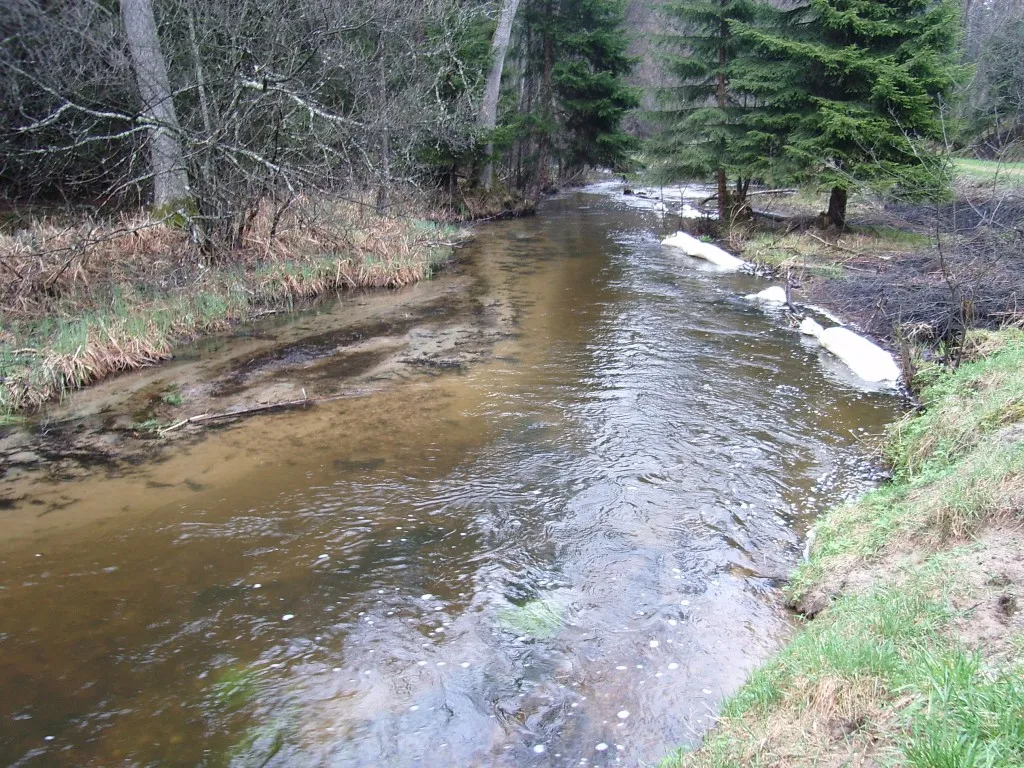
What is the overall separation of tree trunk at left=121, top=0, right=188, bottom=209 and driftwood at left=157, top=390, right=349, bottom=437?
15.8ft

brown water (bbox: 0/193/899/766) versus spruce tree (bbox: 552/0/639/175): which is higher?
spruce tree (bbox: 552/0/639/175)

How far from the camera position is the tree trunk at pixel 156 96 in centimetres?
1111

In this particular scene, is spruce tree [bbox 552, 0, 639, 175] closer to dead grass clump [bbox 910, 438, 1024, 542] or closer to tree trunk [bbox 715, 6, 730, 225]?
tree trunk [bbox 715, 6, 730, 225]

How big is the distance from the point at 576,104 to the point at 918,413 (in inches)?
762

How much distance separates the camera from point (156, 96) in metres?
11.3

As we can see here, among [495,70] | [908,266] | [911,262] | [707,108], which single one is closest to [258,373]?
[908,266]

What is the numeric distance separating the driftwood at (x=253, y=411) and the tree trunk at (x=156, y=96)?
15.8 feet

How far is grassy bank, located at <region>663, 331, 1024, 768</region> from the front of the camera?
2.62 meters

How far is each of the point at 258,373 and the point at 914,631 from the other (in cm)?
798

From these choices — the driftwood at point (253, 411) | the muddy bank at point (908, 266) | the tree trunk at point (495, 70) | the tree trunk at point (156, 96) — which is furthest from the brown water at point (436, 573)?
the tree trunk at point (495, 70)

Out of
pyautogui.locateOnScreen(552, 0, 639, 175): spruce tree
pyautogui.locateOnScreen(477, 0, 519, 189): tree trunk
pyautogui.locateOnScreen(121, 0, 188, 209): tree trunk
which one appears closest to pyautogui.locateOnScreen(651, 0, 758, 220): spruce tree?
pyautogui.locateOnScreen(552, 0, 639, 175): spruce tree

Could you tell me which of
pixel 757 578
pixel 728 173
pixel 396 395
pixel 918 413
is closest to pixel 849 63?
pixel 728 173

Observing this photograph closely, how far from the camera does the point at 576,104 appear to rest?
2417 cm

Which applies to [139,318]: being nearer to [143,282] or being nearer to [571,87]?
[143,282]
